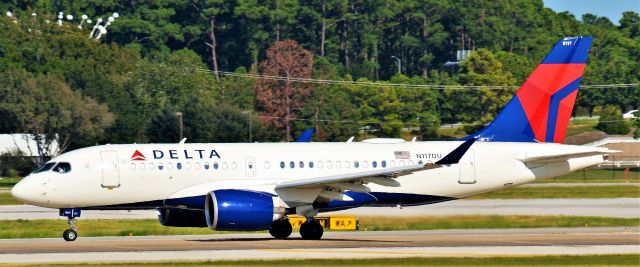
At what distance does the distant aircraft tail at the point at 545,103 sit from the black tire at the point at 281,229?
8841 mm

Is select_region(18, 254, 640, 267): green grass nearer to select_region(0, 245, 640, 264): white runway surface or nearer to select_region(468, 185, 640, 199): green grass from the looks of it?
select_region(0, 245, 640, 264): white runway surface

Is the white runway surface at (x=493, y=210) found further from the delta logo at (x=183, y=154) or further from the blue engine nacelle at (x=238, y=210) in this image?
the blue engine nacelle at (x=238, y=210)

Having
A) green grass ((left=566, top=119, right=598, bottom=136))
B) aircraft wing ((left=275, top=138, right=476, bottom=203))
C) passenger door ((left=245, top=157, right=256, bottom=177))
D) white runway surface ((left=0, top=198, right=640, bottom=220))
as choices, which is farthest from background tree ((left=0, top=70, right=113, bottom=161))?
aircraft wing ((left=275, top=138, right=476, bottom=203))

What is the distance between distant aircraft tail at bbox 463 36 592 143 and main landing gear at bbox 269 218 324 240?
845cm

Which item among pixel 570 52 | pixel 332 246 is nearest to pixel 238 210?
pixel 332 246

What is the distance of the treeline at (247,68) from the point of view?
103 m

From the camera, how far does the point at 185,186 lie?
4534cm

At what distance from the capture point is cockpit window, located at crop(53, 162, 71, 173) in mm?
44719

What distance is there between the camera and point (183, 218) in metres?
45.5

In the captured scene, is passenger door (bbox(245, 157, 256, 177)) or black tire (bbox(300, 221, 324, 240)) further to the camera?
passenger door (bbox(245, 157, 256, 177))

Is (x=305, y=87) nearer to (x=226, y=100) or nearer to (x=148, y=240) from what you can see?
(x=226, y=100)

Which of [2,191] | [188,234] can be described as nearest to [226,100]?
[2,191]

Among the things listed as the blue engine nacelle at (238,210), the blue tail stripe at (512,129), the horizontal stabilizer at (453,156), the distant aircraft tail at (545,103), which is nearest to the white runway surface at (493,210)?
the blue tail stripe at (512,129)

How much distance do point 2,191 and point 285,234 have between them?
35.3m
